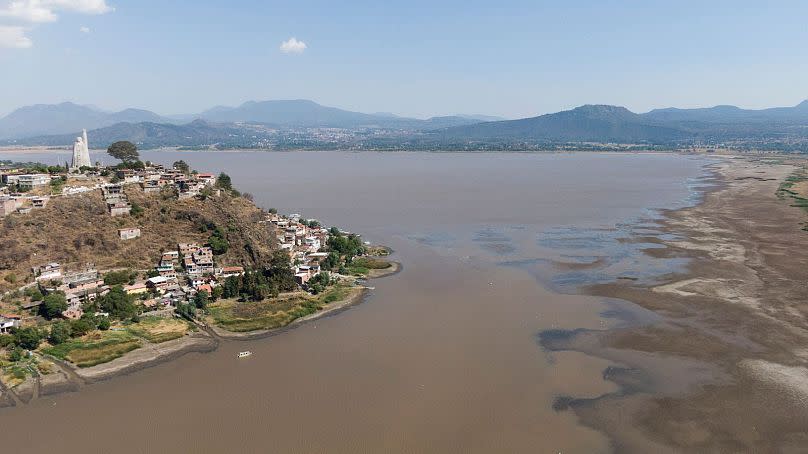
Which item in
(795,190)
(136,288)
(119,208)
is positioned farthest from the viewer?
(795,190)

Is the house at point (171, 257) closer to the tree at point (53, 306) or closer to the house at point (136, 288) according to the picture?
the house at point (136, 288)

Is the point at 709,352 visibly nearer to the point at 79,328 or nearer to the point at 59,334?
the point at 79,328

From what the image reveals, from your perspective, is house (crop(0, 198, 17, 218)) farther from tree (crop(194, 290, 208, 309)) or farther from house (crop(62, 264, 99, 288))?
tree (crop(194, 290, 208, 309))

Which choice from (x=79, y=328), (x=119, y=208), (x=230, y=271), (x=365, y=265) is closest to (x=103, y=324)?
(x=79, y=328)

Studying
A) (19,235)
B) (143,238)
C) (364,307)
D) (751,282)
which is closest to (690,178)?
(751,282)

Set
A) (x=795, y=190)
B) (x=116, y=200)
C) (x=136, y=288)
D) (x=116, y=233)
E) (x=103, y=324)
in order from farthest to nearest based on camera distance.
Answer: (x=795, y=190) → (x=116, y=200) → (x=116, y=233) → (x=136, y=288) → (x=103, y=324)

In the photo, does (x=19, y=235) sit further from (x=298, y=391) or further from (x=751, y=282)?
(x=751, y=282)

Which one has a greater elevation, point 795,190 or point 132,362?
point 795,190

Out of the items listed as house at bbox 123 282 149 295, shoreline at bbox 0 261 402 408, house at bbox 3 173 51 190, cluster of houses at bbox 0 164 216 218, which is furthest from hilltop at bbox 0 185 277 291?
shoreline at bbox 0 261 402 408
